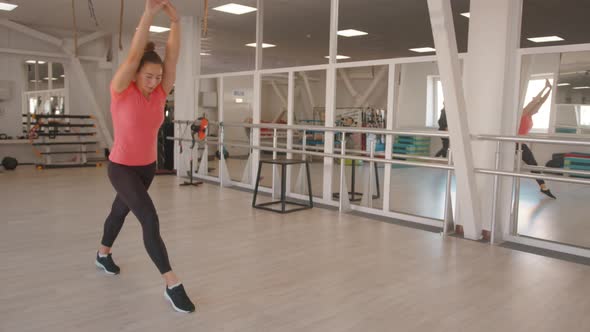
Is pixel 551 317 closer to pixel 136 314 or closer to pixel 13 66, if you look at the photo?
pixel 136 314

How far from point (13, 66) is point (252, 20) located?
539 centimetres

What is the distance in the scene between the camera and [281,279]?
3.22 metres

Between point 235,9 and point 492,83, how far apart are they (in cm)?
506

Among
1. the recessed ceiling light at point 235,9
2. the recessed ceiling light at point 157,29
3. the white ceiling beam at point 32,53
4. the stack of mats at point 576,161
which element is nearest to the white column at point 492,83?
the stack of mats at point 576,161

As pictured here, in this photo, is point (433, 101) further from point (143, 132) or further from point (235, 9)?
point (143, 132)

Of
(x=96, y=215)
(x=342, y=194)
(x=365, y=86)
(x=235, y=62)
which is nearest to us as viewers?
(x=96, y=215)

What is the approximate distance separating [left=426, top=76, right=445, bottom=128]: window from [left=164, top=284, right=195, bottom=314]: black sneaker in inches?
157

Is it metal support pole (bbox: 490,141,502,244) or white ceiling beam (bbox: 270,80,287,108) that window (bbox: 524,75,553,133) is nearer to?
metal support pole (bbox: 490,141,502,244)

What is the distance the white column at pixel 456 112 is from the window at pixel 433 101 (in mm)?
1538

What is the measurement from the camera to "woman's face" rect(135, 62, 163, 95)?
254cm

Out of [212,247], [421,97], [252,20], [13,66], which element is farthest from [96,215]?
[13,66]

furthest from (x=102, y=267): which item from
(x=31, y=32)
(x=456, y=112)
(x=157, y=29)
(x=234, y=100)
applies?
(x=31, y=32)

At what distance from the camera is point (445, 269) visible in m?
3.54

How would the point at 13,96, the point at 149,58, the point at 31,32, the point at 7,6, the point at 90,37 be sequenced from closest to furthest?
the point at 149,58 < the point at 7,6 < the point at 31,32 < the point at 13,96 < the point at 90,37
